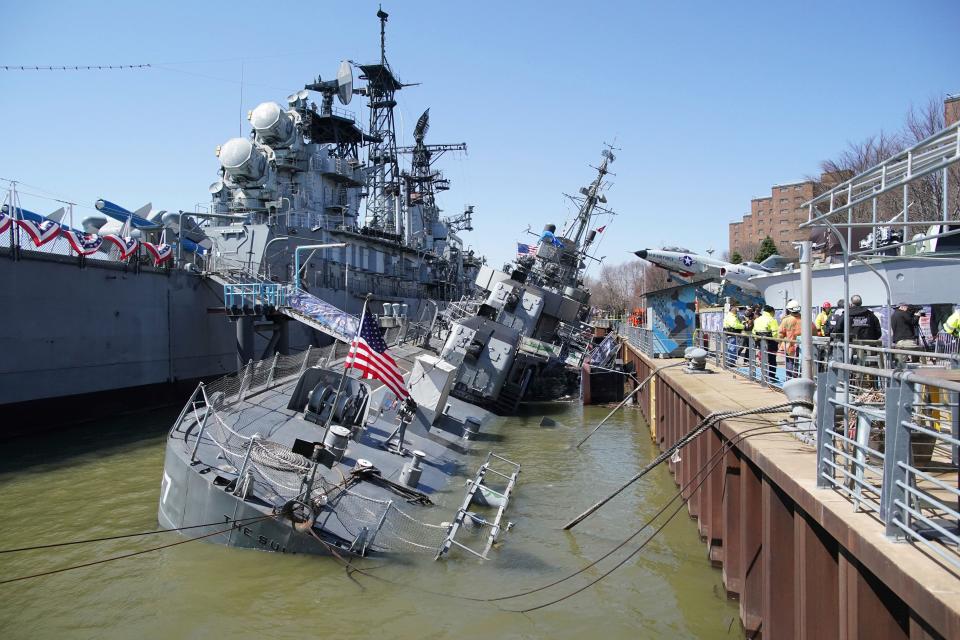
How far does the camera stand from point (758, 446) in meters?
8.49

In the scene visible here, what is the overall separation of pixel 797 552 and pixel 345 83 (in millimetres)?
51108

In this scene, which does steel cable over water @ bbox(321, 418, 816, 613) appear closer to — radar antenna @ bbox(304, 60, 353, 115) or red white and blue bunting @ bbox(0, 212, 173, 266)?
red white and blue bunting @ bbox(0, 212, 173, 266)

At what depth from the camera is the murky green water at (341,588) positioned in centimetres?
919

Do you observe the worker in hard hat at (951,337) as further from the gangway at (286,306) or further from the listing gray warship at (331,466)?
the gangway at (286,306)

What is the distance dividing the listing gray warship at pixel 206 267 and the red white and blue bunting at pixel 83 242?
0.06m

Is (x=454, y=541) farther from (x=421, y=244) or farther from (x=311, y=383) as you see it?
(x=421, y=244)

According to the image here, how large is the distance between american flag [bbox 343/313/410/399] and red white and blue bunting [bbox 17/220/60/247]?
1750cm

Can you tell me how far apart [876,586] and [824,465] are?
1312 mm

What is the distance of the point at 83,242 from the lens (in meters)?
26.1

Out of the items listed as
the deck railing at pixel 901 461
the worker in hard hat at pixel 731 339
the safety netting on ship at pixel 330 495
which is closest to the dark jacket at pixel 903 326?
the worker in hard hat at pixel 731 339

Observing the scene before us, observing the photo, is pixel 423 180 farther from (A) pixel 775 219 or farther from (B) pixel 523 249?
(A) pixel 775 219

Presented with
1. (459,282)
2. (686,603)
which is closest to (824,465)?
(686,603)

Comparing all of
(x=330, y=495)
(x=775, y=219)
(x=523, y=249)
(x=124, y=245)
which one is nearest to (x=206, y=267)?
(x=124, y=245)

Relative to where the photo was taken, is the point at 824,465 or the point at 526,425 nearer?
the point at 824,465
